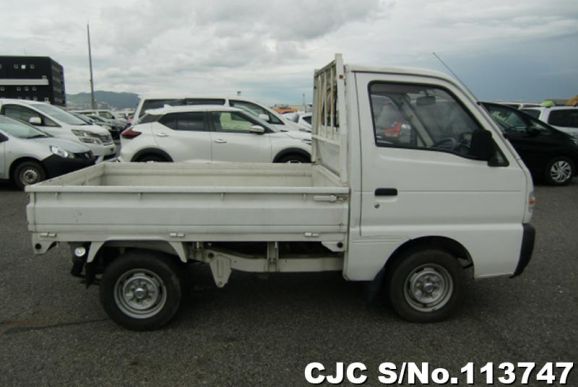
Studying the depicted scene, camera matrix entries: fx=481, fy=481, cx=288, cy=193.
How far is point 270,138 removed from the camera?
927 cm

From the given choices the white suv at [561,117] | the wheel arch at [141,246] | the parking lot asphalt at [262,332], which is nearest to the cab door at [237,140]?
the parking lot asphalt at [262,332]

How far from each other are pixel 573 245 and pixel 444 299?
3244 mm

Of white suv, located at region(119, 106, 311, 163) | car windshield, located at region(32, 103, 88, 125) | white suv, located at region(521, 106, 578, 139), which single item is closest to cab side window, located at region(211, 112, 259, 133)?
white suv, located at region(119, 106, 311, 163)

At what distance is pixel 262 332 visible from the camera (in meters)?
3.70

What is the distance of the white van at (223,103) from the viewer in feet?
35.4

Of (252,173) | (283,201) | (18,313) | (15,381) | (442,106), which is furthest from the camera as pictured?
(252,173)

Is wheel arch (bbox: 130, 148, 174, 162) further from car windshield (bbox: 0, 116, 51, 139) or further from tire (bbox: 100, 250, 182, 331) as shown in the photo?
tire (bbox: 100, 250, 182, 331)

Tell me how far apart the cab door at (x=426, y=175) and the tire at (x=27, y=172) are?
25.6ft

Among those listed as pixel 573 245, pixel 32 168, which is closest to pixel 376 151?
pixel 573 245

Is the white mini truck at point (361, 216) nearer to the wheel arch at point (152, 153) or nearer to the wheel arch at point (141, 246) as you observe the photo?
the wheel arch at point (141, 246)

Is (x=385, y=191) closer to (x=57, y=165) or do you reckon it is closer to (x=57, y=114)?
(x=57, y=165)

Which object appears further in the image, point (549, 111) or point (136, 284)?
point (549, 111)

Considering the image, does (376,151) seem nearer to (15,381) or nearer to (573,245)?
(15,381)

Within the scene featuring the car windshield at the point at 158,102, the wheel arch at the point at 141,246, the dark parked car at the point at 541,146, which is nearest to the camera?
the wheel arch at the point at 141,246
